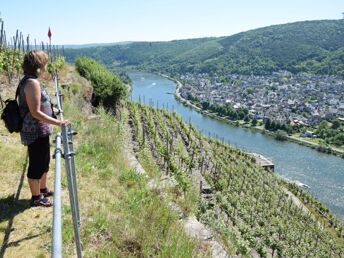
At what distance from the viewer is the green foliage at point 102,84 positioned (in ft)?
69.8

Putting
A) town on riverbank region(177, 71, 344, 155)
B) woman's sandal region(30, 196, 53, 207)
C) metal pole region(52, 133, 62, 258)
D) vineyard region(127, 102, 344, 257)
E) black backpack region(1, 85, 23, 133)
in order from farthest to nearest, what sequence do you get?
town on riverbank region(177, 71, 344, 155) → vineyard region(127, 102, 344, 257) → woman's sandal region(30, 196, 53, 207) → black backpack region(1, 85, 23, 133) → metal pole region(52, 133, 62, 258)

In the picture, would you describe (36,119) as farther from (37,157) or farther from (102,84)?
(102,84)

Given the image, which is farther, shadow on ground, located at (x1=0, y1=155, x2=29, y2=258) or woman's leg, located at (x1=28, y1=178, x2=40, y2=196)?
woman's leg, located at (x1=28, y1=178, x2=40, y2=196)

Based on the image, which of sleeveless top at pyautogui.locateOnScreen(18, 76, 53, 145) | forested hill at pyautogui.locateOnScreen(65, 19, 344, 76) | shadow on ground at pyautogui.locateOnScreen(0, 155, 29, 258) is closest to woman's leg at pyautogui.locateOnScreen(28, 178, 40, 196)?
shadow on ground at pyautogui.locateOnScreen(0, 155, 29, 258)

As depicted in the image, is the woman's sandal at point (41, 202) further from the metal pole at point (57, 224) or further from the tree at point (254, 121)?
the tree at point (254, 121)

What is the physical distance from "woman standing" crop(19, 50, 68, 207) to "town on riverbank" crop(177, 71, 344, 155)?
2385 inches

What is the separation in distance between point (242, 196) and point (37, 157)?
711 inches

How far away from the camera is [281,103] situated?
9794cm

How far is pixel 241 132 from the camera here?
70375 mm

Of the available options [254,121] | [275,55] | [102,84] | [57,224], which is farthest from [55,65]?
[275,55]

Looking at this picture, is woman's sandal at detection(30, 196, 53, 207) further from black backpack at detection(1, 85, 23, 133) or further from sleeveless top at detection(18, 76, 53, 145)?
black backpack at detection(1, 85, 23, 133)

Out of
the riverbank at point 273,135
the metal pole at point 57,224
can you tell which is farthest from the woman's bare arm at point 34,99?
the riverbank at point 273,135

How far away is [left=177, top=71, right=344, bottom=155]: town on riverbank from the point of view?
68875 millimetres

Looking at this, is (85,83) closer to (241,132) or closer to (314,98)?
(241,132)
